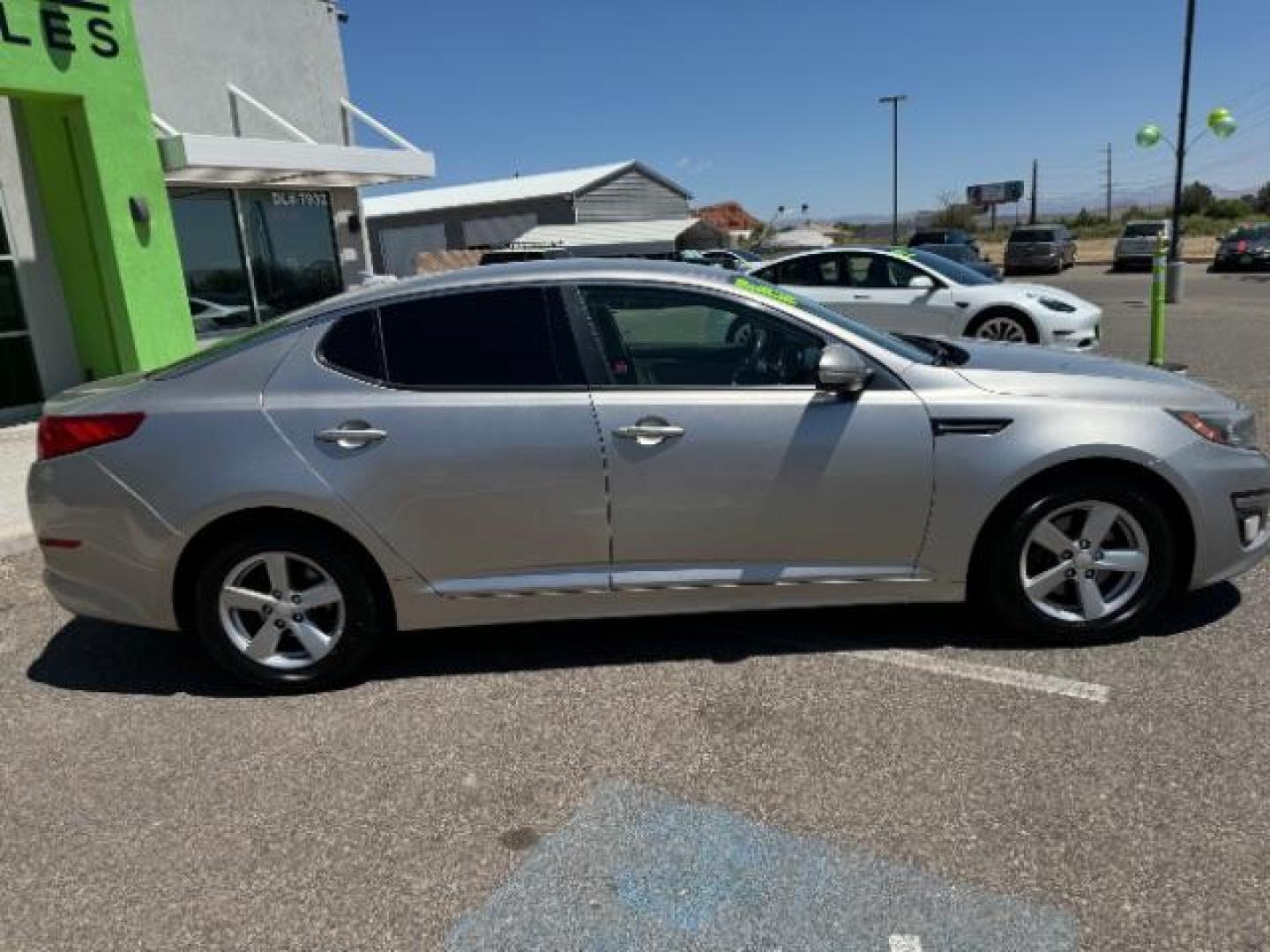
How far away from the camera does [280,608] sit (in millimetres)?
3570

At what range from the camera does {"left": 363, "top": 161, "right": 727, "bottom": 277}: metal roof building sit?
47.1m

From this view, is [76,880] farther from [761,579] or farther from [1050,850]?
[1050,850]

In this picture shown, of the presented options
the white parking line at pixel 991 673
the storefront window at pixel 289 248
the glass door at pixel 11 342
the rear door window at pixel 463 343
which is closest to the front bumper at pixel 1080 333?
the white parking line at pixel 991 673

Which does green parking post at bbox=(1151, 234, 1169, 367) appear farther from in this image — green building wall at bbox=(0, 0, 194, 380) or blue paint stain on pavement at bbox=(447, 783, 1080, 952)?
green building wall at bbox=(0, 0, 194, 380)

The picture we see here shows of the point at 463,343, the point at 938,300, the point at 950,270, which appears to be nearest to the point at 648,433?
the point at 463,343

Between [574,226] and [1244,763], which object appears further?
[574,226]

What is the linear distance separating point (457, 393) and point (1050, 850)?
2450 millimetres

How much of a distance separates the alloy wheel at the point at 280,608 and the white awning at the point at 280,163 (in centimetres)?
755

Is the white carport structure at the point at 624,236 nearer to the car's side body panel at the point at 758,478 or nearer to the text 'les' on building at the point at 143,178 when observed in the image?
the text 'les' on building at the point at 143,178

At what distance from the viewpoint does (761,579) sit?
3.56 meters

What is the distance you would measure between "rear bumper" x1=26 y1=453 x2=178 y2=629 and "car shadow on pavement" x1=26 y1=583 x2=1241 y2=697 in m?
0.43

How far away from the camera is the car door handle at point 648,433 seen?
342 centimetres

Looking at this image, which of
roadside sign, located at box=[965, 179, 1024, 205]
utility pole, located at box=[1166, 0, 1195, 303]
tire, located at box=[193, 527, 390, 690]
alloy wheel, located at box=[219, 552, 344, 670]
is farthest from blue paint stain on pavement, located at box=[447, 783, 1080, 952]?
roadside sign, located at box=[965, 179, 1024, 205]

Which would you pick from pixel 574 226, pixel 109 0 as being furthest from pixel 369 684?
pixel 574 226
